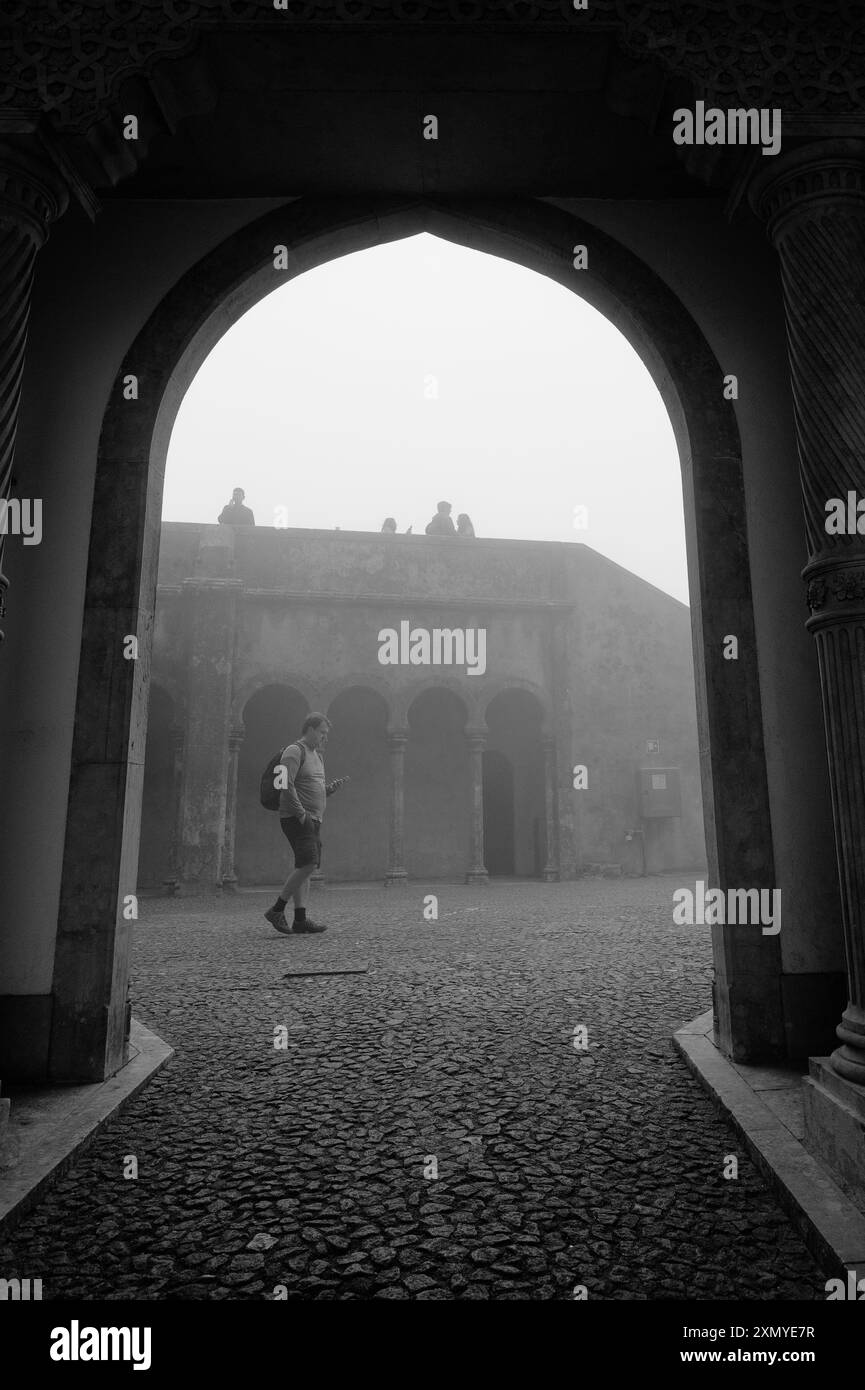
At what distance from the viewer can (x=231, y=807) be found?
1279 cm

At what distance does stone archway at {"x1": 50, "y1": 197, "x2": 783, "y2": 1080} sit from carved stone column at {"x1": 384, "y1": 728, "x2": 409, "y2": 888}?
34.0 ft

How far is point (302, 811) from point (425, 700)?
934 centimetres

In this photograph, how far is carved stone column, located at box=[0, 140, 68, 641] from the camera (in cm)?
227

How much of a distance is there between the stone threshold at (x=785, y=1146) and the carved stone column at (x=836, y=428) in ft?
0.89

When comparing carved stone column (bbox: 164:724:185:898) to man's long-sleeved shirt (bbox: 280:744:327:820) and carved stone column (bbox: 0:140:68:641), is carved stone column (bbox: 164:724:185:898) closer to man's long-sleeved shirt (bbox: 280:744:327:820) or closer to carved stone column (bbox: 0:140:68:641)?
man's long-sleeved shirt (bbox: 280:744:327:820)

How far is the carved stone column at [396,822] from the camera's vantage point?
13242 millimetres

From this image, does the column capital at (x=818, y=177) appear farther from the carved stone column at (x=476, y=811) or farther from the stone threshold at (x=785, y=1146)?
the carved stone column at (x=476, y=811)

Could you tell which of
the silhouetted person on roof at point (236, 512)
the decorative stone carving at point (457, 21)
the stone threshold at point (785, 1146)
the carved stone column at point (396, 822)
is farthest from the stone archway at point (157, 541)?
the silhouetted person on roof at point (236, 512)

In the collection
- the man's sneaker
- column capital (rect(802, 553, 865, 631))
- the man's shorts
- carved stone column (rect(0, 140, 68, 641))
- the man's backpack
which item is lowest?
the man's sneaker

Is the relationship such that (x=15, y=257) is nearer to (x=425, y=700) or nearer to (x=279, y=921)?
(x=279, y=921)

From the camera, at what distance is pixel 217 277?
3.49 m

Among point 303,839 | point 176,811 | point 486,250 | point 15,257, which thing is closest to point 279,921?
point 303,839

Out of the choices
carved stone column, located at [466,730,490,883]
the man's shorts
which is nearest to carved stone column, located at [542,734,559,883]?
carved stone column, located at [466,730,490,883]

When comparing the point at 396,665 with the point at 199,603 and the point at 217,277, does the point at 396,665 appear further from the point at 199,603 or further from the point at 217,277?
the point at 217,277
